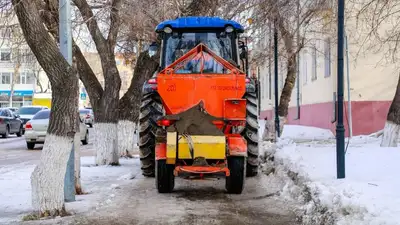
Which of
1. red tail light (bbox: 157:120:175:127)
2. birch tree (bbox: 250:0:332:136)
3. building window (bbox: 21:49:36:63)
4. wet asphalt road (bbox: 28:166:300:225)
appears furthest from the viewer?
birch tree (bbox: 250:0:332:136)

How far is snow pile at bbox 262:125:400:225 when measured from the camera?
584 centimetres

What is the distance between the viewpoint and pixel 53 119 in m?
7.19

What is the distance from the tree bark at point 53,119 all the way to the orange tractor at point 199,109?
1.73m

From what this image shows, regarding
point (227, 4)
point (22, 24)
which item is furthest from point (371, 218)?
point (227, 4)

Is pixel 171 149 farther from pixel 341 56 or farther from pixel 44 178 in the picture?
pixel 341 56

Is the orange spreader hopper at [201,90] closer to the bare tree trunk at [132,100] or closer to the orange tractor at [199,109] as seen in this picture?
the orange tractor at [199,109]

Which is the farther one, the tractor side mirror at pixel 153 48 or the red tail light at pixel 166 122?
the tractor side mirror at pixel 153 48

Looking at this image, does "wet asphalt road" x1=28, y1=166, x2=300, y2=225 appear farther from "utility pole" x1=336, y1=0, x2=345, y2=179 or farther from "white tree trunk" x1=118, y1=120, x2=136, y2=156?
"white tree trunk" x1=118, y1=120, x2=136, y2=156

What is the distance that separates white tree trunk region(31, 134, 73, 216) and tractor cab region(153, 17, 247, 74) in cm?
366

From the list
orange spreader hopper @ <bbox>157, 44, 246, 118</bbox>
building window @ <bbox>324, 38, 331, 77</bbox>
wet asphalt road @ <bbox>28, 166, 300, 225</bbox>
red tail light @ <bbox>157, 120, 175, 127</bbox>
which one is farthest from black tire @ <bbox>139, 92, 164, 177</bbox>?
building window @ <bbox>324, 38, 331, 77</bbox>

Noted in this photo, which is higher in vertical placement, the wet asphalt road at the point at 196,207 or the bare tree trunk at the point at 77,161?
the bare tree trunk at the point at 77,161

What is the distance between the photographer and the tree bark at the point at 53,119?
693cm

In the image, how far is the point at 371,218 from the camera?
18.0 feet

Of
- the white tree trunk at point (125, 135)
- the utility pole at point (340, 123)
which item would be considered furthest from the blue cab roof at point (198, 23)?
the white tree trunk at point (125, 135)
